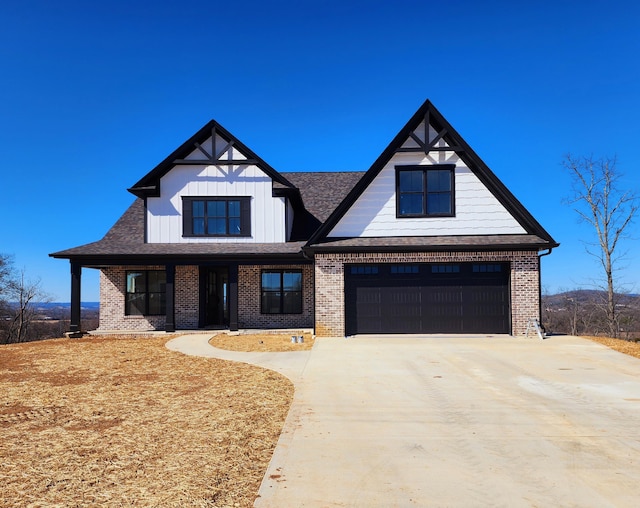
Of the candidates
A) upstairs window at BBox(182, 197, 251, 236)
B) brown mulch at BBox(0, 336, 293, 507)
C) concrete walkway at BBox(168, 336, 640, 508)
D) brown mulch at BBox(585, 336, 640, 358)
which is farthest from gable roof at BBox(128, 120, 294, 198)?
brown mulch at BBox(585, 336, 640, 358)

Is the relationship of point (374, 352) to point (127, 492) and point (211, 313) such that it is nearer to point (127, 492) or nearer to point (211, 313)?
point (127, 492)

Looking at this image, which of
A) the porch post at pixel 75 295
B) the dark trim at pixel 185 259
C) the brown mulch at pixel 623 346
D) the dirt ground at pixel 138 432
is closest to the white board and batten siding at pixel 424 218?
the dark trim at pixel 185 259

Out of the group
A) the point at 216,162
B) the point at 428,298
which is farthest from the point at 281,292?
the point at 428,298

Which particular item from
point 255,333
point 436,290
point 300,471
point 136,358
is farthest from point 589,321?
point 300,471

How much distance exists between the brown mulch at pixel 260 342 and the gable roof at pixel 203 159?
6461 mm

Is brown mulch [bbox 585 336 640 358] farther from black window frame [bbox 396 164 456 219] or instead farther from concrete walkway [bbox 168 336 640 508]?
black window frame [bbox 396 164 456 219]

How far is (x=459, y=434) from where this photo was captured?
581 cm

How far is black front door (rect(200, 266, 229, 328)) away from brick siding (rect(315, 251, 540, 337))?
6.39 meters

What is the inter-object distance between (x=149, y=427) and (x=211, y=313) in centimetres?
1490

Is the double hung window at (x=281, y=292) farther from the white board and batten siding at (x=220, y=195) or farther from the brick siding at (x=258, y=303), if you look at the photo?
the white board and batten siding at (x=220, y=195)

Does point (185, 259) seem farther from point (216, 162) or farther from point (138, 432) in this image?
point (138, 432)

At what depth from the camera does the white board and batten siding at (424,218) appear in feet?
54.1

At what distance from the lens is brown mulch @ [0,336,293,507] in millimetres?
4238

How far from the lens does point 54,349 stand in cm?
1470
